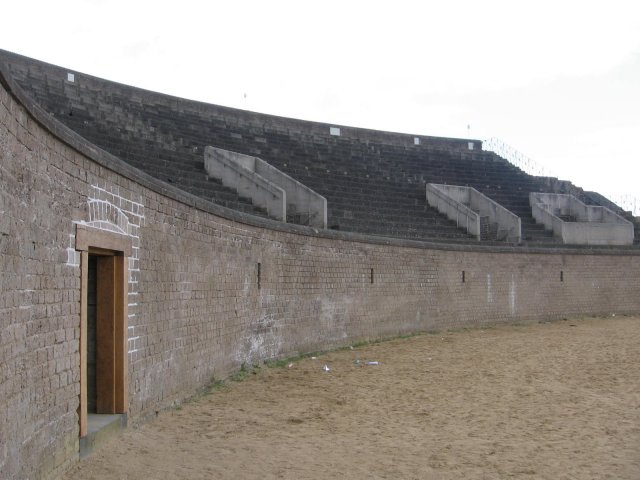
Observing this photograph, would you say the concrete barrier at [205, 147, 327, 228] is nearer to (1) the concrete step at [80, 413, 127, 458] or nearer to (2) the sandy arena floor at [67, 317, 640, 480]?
(2) the sandy arena floor at [67, 317, 640, 480]

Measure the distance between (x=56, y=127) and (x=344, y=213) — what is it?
1535 centimetres

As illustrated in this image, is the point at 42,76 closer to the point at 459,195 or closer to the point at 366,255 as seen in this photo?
the point at 366,255

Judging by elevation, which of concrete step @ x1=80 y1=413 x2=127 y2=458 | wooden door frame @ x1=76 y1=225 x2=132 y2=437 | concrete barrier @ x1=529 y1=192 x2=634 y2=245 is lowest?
concrete step @ x1=80 y1=413 x2=127 y2=458

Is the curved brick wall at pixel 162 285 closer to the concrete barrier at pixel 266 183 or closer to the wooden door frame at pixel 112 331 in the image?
the wooden door frame at pixel 112 331

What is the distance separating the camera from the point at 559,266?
78.3 feet

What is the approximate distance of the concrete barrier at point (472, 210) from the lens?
23.8 meters

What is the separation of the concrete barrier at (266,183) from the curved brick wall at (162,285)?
76.9 inches

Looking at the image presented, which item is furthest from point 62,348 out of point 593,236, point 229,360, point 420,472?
point 593,236

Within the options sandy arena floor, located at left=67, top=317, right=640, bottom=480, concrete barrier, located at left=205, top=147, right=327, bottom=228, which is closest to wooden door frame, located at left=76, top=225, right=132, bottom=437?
sandy arena floor, located at left=67, top=317, right=640, bottom=480

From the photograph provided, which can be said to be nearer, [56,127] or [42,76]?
[56,127]

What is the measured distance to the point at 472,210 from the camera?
992 inches

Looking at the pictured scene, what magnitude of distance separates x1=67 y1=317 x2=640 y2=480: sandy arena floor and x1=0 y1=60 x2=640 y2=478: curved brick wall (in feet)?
1.99

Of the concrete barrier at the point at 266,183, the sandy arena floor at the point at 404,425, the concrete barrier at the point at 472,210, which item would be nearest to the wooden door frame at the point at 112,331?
the sandy arena floor at the point at 404,425

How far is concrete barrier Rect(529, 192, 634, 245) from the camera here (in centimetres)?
2573
